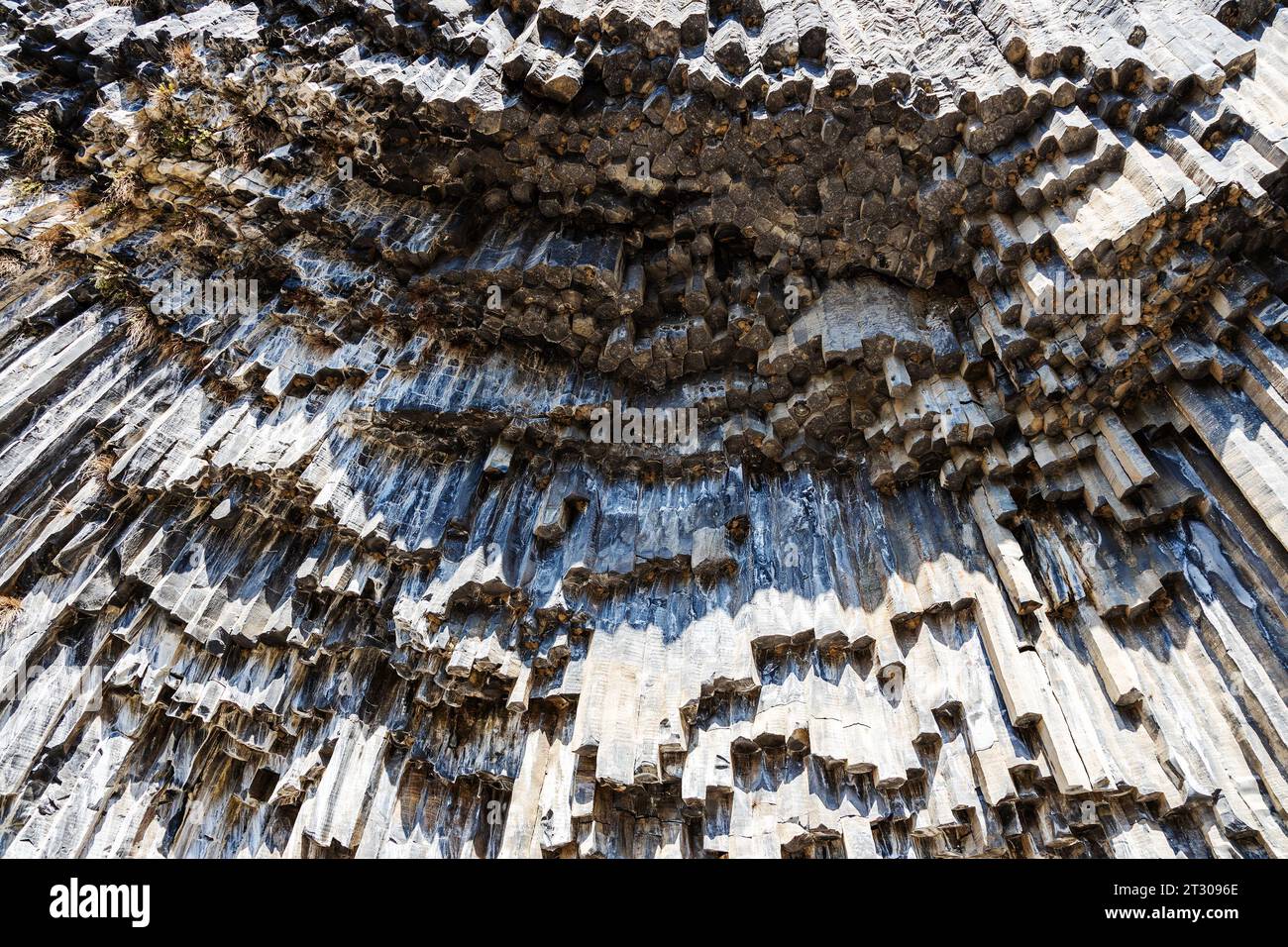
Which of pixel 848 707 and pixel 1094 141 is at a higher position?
pixel 1094 141

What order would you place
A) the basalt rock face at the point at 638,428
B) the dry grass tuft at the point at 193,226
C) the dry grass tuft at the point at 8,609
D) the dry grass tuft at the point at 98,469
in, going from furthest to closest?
the dry grass tuft at the point at 193,226
the dry grass tuft at the point at 98,469
the dry grass tuft at the point at 8,609
the basalt rock face at the point at 638,428

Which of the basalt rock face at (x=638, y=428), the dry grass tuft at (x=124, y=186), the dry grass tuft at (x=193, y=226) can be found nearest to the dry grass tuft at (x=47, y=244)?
the basalt rock face at (x=638, y=428)

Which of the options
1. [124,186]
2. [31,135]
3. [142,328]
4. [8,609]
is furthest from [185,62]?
[8,609]

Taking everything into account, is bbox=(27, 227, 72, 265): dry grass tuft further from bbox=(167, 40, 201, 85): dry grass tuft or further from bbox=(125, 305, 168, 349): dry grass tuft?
bbox=(167, 40, 201, 85): dry grass tuft

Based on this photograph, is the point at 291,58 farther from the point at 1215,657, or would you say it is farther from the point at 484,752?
the point at 1215,657

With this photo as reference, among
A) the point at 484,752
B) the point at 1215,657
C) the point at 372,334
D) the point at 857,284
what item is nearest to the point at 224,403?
the point at 372,334

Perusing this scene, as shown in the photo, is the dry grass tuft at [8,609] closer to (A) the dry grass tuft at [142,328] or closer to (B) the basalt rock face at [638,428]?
(B) the basalt rock face at [638,428]

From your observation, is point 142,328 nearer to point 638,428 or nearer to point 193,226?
point 193,226

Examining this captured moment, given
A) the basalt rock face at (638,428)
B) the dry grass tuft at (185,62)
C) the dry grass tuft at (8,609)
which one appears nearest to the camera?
the basalt rock face at (638,428)

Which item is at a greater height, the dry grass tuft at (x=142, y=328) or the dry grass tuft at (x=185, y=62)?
the dry grass tuft at (x=185, y=62)
